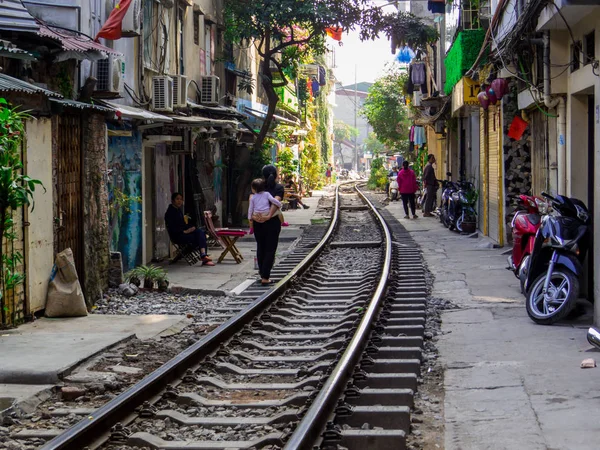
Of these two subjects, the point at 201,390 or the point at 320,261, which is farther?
the point at 320,261

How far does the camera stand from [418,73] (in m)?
33.5

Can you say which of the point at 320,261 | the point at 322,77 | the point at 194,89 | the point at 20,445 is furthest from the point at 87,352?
the point at 322,77

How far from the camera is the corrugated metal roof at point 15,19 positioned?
390 inches

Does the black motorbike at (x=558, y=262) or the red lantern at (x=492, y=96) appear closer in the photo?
the black motorbike at (x=558, y=262)

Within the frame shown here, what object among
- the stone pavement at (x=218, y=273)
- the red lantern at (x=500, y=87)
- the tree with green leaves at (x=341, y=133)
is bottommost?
the stone pavement at (x=218, y=273)

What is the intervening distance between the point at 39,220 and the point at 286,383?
4478mm

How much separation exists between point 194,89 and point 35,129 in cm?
1184

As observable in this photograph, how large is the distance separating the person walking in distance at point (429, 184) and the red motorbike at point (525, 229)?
1577 cm

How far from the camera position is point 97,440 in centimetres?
585

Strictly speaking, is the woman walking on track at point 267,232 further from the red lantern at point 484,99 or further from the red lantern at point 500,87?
the red lantern at point 484,99

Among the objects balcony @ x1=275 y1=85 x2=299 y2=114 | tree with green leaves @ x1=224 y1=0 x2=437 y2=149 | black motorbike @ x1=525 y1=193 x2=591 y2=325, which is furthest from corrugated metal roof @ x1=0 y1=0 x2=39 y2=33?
balcony @ x1=275 y1=85 x2=299 y2=114

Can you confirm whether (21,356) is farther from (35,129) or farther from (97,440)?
(35,129)

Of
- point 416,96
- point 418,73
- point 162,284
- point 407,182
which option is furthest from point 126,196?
point 416,96

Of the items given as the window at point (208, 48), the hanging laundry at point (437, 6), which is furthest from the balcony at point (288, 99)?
the window at point (208, 48)
